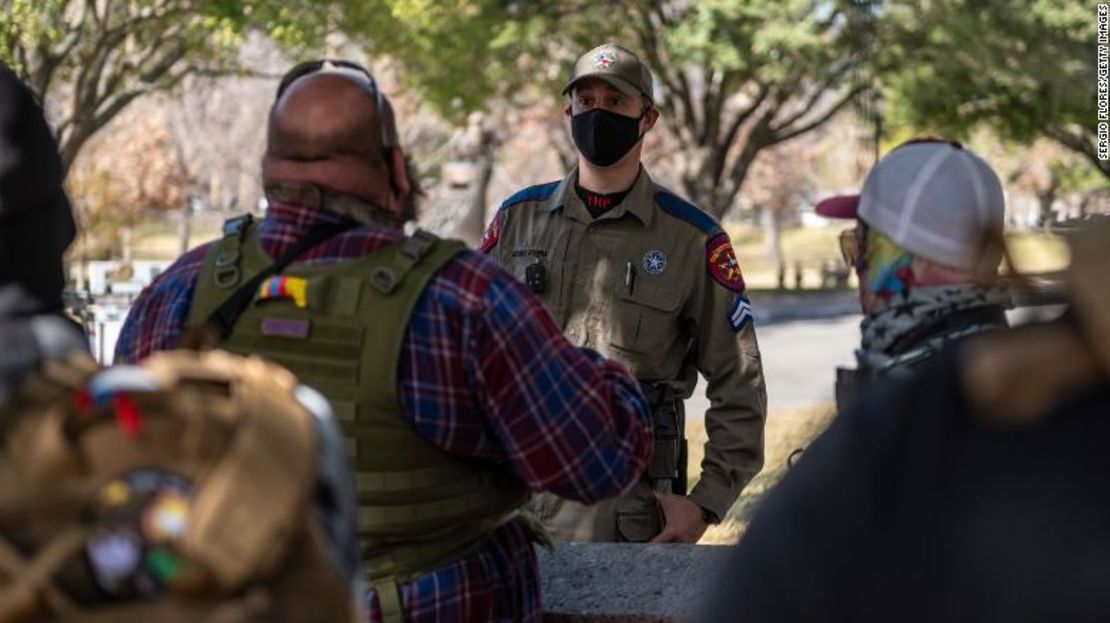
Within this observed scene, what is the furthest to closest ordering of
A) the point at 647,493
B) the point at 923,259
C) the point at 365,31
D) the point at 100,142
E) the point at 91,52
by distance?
1. the point at 100,142
2. the point at 365,31
3. the point at 91,52
4. the point at 647,493
5. the point at 923,259

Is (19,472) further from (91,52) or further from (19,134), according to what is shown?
(91,52)

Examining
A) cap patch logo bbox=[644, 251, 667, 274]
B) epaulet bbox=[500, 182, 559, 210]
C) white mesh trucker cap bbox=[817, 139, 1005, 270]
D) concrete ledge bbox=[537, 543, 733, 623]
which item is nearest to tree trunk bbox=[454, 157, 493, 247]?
epaulet bbox=[500, 182, 559, 210]

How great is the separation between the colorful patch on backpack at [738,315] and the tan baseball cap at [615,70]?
76cm

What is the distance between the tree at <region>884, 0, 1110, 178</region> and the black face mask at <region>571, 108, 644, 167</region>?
443 inches

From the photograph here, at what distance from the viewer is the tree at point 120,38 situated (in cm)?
1605

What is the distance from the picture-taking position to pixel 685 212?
5.00 metres

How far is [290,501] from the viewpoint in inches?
57.5

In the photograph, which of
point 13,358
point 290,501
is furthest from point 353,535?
point 13,358

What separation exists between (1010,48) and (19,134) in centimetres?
2030

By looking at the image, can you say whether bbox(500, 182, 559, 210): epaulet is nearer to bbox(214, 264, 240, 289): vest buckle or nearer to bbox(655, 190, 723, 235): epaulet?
bbox(655, 190, 723, 235): epaulet

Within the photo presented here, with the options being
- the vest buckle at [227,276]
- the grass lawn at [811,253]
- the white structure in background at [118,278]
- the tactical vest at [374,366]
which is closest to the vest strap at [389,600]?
the tactical vest at [374,366]

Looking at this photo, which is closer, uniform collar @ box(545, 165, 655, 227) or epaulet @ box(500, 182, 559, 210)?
uniform collar @ box(545, 165, 655, 227)

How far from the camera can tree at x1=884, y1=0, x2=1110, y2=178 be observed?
17.7 m

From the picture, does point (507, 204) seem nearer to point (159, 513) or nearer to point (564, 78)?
point (159, 513)
